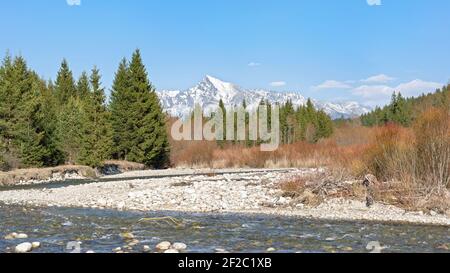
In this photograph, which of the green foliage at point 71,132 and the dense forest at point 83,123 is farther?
the green foliage at point 71,132

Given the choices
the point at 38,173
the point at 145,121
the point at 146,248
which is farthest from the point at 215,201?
the point at 145,121

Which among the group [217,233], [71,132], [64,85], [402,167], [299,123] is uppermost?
[64,85]

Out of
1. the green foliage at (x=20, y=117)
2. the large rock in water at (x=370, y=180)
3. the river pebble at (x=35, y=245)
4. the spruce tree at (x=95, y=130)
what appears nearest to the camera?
the river pebble at (x=35, y=245)

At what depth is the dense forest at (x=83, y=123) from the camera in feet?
114

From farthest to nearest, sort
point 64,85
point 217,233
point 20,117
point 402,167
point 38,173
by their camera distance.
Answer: point 64,85 → point 20,117 → point 38,173 → point 402,167 → point 217,233

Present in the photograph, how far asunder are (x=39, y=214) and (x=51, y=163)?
23.8 metres

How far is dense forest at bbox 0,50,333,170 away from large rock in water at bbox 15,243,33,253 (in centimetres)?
2467

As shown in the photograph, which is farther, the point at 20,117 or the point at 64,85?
the point at 64,85

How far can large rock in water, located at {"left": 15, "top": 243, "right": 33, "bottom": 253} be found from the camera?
992 cm

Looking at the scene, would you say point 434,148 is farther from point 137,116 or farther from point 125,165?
point 137,116

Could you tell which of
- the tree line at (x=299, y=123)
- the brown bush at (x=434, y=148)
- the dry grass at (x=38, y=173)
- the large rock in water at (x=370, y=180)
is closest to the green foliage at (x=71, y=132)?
the dry grass at (x=38, y=173)

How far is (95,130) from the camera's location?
1588 inches

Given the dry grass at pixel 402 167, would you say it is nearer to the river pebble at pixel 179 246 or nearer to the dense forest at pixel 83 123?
the river pebble at pixel 179 246
